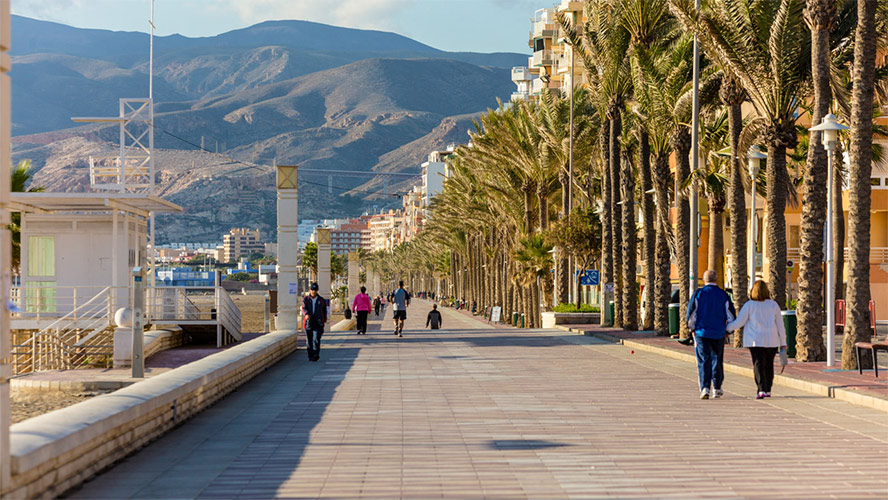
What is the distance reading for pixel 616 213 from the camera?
138 ft

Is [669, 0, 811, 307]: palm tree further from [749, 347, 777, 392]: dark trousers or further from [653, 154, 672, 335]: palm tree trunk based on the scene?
[653, 154, 672, 335]: palm tree trunk

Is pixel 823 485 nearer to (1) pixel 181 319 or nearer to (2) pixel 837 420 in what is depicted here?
(2) pixel 837 420

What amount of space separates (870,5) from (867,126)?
2.01 metres

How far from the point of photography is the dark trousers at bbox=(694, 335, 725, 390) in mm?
15656

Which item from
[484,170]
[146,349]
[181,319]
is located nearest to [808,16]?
[146,349]

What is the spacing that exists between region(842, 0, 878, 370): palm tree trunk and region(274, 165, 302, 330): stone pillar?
55.9ft

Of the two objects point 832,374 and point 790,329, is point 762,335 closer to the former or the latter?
point 832,374

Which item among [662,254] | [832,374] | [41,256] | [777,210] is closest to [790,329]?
[777,210]

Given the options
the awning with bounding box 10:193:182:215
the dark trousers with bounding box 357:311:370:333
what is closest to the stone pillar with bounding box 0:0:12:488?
the awning with bounding box 10:193:182:215

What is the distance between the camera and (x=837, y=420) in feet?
43.1

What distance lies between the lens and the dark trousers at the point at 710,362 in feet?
51.4

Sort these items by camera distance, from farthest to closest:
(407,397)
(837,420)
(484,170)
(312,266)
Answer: (312,266)
(484,170)
(407,397)
(837,420)

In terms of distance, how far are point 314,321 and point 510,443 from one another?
1439 centimetres

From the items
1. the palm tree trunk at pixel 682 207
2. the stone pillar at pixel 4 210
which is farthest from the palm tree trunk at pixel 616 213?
the stone pillar at pixel 4 210
